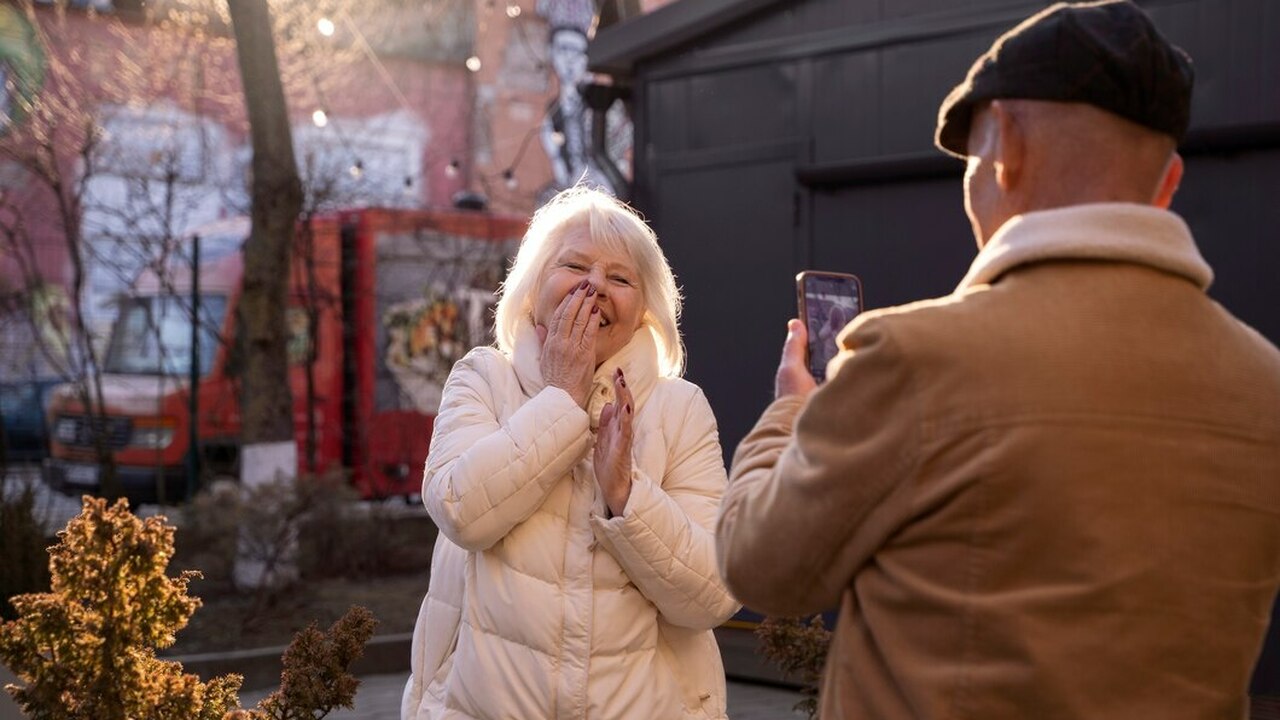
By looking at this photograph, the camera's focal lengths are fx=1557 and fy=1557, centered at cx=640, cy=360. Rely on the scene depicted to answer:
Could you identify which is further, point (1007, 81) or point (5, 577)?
point (5, 577)

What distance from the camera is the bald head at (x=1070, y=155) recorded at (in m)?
2.10

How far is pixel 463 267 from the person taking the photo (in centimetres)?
1655

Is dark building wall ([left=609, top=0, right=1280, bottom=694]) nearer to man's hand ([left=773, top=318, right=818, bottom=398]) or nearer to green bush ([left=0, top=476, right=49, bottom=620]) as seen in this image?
green bush ([left=0, top=476, right=49, bottom=620])

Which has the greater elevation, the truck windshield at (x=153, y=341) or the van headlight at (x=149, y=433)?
the truck windshield at (x=153, y=341)

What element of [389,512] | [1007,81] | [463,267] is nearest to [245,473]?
[389,512]

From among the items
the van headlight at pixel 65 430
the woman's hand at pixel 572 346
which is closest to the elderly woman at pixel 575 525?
the woman's hand at pixel 572 346

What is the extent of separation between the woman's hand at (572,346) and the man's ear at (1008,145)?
1.38 m

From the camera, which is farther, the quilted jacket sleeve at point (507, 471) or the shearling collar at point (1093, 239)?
the quilted jacket sleeve at point (507, 471)

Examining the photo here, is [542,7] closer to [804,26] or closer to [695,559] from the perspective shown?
[804,26]

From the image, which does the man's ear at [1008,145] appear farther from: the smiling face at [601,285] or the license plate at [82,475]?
the license plate at [82,475]

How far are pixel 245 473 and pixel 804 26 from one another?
16.5 ft

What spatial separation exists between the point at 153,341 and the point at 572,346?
13967 millimetres

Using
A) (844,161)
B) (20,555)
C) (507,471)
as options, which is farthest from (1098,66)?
(20,555)

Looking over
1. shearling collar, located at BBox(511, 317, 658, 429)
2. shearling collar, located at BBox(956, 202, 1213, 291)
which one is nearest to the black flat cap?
shearling collar, located at BBox(956, 202, 1213, 291)
